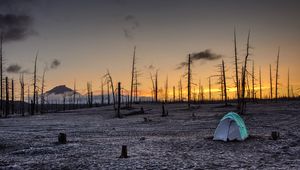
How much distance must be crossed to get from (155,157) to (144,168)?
110 inches

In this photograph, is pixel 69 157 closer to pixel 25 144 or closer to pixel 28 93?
pixel 25 144

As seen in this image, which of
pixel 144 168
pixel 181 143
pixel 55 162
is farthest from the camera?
pixel 181 143

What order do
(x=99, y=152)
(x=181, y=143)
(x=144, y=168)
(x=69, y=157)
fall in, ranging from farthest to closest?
1. (x=181, y=143)
2. (x=99, y=152)
3. (x=69, y=157)
4. (x=144, y=168)

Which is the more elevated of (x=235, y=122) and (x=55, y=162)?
(x=235, y=122)

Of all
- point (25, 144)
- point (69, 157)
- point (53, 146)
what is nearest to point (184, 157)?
point (69, 157)

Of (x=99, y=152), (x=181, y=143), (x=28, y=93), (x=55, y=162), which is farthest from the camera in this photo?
(x=28, y=93)

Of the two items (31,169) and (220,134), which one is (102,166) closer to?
(31,169)

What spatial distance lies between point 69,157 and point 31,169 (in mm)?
3202

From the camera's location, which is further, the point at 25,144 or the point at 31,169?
the point at 25,144

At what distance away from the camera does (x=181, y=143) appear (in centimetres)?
2373

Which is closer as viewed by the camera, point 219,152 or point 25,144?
point 219,152

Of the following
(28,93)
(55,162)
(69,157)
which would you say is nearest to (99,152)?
(69,157)

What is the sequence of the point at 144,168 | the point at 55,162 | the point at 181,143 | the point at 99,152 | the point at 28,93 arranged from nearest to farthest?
the point at 144,168
the point at 55,162
the point at 99,152
the point at 181,143
the point at 28,93

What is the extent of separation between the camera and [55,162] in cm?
1780
